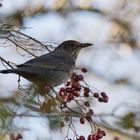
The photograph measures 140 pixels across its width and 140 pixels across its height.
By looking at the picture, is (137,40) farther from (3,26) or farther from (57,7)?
(3,26)

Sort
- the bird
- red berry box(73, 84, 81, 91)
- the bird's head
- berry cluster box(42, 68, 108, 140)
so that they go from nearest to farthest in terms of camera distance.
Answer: berry cluster box(42, 68, 108, 140), red berry box(73, 84, 81, 91), the bird, the bird's head

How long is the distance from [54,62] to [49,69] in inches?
10.1

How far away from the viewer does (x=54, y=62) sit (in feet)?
22.0

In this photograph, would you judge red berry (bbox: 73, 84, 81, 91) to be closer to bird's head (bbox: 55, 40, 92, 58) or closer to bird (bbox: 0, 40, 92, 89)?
bird (bbox: 0, 40, 92, 89)

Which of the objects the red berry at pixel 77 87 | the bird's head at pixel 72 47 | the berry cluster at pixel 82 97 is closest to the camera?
the berry cluster at pixel 82 97

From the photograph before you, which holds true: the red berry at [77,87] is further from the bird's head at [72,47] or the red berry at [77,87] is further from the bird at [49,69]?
the bird's head at [72,47]

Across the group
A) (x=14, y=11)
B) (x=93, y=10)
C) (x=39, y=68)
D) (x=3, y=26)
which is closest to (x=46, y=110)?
(x=3, y=26)

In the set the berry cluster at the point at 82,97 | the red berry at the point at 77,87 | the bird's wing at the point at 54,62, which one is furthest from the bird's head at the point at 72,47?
the red berry at the point at 77,87

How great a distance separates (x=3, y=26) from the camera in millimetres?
4793

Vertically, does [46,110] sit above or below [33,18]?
below

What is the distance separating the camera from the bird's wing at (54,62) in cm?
614

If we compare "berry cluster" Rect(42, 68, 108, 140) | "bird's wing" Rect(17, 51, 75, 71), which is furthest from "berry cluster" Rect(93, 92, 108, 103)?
"bird's wing" Rect(17, 51, 75, 71)

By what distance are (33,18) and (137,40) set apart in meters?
2.65

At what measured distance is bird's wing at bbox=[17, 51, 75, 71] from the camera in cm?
614
